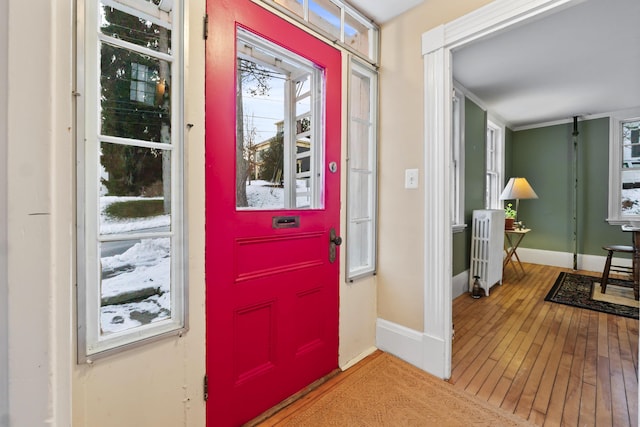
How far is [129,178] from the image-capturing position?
1.03 metres

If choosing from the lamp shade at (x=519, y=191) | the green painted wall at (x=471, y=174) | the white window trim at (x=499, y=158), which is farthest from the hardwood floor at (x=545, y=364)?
the white window trim at (x=499, y=158)

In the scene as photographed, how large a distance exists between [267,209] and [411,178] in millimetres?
991

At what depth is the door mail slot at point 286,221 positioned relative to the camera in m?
1.43

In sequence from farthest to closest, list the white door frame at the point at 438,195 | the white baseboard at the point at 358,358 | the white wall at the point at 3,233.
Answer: the white baseboard at the point at 358,358
the white door frame at the point at 438,195
the white wall at the point at 3,233

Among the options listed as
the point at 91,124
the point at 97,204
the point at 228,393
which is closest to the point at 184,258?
the point at 97,204

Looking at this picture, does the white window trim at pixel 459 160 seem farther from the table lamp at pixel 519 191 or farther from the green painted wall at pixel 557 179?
the table lamp at pixel 519 191

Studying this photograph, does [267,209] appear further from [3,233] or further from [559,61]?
[559,61]

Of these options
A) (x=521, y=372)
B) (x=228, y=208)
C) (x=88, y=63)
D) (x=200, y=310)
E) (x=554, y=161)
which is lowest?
(x=521, y=372)

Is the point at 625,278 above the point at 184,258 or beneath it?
beneath

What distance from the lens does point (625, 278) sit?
3883 millimetres

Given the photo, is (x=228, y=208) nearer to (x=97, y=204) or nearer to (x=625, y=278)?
(x=97, y=204)

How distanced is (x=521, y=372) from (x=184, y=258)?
84.4 inches

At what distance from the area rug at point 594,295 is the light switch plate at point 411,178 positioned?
2.59 metres

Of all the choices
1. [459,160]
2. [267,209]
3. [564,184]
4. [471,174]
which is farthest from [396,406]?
[564,184]
